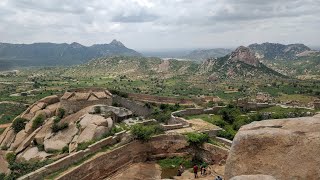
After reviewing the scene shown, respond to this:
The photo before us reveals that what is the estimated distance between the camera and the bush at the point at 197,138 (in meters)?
31.0

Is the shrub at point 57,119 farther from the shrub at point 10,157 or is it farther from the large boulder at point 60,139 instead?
the shrub at point 10,157

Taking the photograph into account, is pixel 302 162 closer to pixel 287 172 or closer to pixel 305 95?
pixel 287 172

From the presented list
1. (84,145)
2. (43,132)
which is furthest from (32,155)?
(84,145)

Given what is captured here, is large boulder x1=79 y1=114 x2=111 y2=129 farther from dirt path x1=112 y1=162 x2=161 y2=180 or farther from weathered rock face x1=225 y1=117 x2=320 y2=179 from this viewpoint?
weathered rock face x1=225 y1=117 x2=320 y2=179

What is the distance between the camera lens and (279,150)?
1417cm

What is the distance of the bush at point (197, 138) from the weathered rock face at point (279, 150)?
1565 cm

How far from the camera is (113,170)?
29.3 metres

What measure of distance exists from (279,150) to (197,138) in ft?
55.7

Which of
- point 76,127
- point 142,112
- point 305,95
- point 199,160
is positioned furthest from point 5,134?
point 305,95

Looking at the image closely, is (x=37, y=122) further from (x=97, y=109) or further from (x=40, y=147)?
(x=97, y=109)

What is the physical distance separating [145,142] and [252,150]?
18528mm

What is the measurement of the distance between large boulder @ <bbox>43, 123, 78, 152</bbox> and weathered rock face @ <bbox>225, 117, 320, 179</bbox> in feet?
73.2

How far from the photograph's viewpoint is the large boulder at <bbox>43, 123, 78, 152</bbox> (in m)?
34.3

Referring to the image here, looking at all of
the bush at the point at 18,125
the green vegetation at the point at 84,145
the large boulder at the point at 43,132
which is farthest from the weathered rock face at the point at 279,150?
the bush at the point at 18,125
